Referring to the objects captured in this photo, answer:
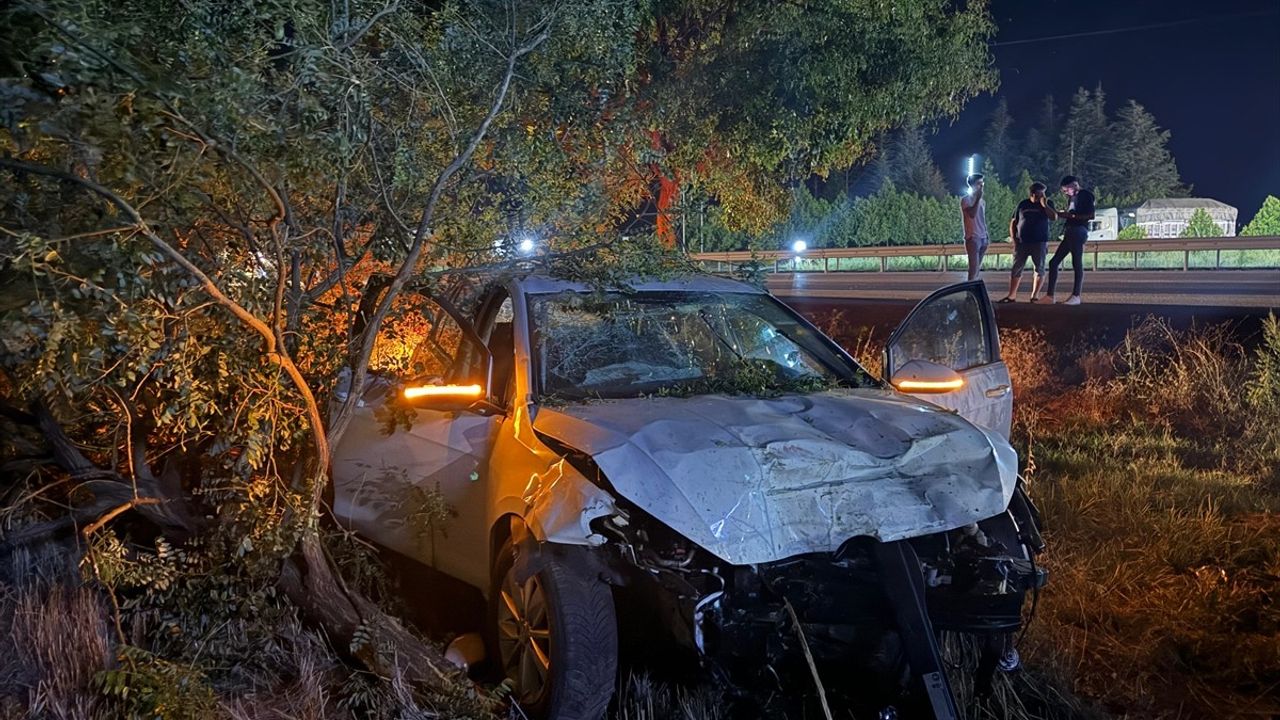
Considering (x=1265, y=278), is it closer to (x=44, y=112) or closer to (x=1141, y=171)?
(x=44, y=112)

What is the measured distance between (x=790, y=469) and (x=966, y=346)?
7.82 feet

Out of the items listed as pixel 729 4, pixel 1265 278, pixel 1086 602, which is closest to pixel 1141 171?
pixel 1265 278

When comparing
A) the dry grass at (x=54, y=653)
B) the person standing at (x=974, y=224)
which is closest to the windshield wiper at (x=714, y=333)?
the dry grass at (x=54, y=653)

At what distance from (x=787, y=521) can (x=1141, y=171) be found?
231ft

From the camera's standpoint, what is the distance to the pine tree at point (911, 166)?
69875mm

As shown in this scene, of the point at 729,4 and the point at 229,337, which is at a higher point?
the point at 729,4

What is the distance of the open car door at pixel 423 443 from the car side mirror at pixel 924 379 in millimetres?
1777

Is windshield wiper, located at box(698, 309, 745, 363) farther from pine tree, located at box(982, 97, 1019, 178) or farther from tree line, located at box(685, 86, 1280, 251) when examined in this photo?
pine tree, located at box(982, 97, 1019, 178)

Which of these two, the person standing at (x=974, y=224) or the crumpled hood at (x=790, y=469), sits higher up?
the person standing at (x=974, y=224)

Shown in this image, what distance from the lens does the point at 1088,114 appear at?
7125 centimetres

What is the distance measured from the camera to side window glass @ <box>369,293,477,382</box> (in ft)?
17.4

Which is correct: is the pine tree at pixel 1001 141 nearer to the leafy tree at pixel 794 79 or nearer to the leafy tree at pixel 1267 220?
the leafy tree at pixel 1267 220

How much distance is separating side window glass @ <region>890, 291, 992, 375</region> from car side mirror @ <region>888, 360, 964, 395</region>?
58 cm

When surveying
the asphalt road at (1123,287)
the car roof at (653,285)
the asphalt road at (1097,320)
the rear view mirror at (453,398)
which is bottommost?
the asphalt road at (1123,287)
